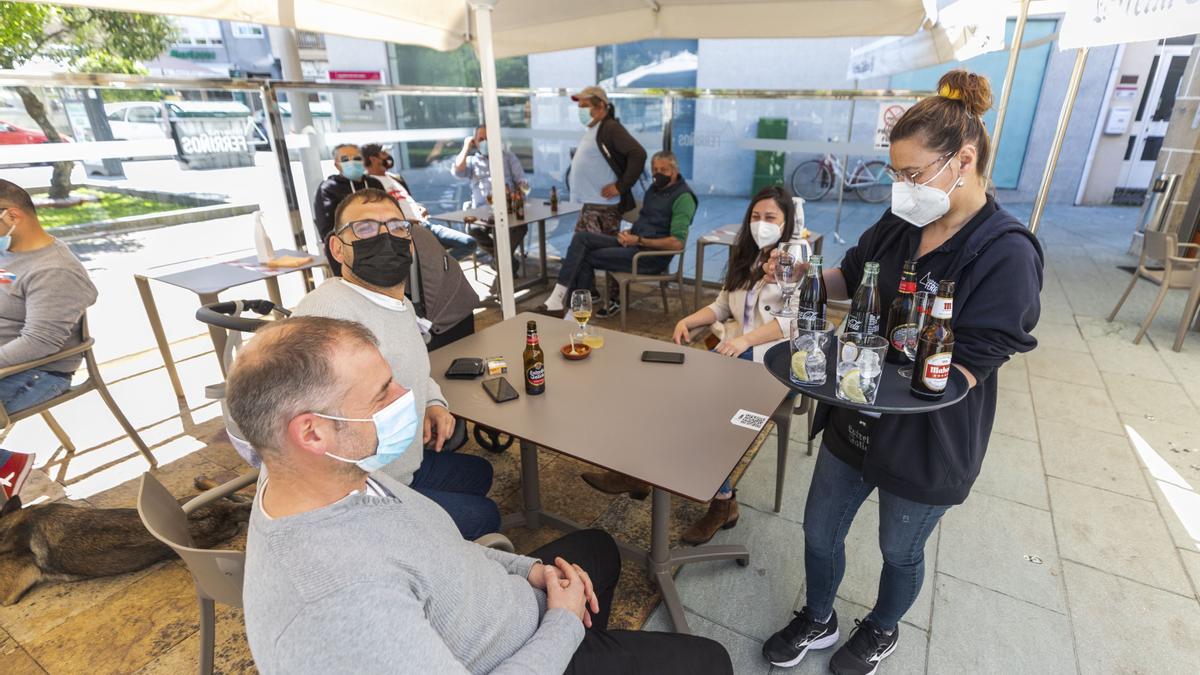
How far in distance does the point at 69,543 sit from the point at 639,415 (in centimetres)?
235

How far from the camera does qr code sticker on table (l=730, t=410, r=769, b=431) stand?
72.8 inches

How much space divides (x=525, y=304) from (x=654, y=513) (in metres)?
3.92

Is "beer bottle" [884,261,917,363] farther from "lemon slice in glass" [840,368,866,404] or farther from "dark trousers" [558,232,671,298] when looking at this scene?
"dark trousers" [558,232,671,298]

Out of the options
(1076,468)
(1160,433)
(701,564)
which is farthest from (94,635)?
(1160,433)

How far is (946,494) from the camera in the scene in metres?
1.52

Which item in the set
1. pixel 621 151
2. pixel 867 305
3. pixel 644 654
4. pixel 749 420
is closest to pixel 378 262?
pixel 749 420

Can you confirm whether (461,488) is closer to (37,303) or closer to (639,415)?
(639,415)

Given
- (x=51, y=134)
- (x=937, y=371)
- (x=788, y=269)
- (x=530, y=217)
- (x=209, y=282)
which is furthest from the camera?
(x=530, y=217)

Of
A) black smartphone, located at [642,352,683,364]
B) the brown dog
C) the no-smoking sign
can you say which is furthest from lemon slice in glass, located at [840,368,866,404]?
the no-smoking sign

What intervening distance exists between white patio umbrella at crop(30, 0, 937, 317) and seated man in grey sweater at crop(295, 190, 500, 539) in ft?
5.41

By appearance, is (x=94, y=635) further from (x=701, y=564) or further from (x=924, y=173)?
(x=924, y=173)

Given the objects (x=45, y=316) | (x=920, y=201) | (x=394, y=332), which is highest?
(x=920, y=201)

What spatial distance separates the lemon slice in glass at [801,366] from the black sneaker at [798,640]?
101 centimetres

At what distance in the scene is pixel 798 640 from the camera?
1.96 meters
